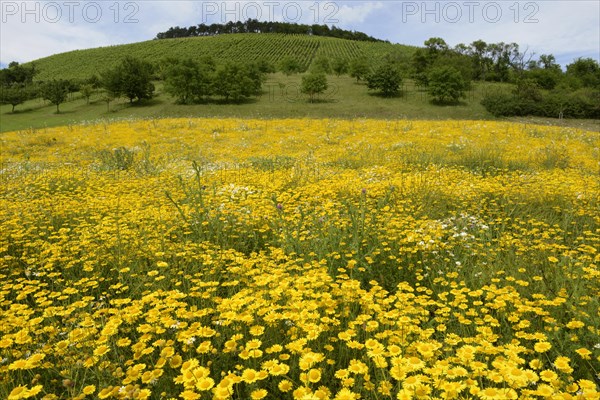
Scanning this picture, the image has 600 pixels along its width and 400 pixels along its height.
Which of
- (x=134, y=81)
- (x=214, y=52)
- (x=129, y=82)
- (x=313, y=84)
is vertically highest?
(x=214, y=52)

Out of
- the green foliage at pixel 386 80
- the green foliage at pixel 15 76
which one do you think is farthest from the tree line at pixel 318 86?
the green foliage at pixel 15 76

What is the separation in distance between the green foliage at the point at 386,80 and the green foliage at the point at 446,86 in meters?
6.07

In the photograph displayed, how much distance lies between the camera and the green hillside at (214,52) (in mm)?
95188

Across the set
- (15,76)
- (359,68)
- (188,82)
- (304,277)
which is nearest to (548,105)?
(359,68)

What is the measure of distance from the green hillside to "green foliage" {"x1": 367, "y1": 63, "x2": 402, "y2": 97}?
3902 centimetres

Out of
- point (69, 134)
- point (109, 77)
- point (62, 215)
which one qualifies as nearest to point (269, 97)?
point (109, 77)

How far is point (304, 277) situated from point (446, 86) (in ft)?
183

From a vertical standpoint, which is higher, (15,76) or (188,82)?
(15,76)

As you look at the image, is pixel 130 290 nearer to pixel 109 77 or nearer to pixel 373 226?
pixel 373 226

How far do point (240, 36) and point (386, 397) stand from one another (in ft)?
448

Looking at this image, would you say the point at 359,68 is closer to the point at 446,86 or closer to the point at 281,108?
the point at 446,86

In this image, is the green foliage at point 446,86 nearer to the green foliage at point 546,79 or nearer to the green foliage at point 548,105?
the green foliage at point 548,105

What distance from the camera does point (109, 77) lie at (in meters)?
53.3

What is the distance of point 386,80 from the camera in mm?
56875
